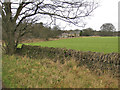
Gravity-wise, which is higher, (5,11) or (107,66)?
(5,11)

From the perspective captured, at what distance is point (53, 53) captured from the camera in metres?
9.08

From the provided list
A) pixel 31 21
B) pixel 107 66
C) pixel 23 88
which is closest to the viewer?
pixel 23 88

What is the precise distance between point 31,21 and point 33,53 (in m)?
3.62

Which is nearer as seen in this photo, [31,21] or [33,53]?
[33,53]

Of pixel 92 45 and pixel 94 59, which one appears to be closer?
pixel 94 59

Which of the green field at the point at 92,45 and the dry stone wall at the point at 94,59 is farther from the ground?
the green field at the point at 92,45

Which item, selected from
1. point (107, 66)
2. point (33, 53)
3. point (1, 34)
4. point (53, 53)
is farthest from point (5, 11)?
point (107, 66)

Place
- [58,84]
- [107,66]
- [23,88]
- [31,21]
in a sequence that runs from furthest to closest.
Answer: [31,21]
[107,66]
[58,84]
[23,88]

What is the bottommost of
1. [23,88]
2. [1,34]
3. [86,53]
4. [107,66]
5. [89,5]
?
[23,88]

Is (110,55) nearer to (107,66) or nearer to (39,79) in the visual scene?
(107,66)

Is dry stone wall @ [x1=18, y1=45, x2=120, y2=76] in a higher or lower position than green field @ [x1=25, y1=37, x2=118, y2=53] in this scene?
lower

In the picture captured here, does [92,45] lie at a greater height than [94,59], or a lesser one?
greater

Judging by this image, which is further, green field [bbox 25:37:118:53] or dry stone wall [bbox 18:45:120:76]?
green field [bbox 25:37:118:53]

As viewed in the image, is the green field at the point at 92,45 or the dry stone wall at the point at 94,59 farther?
the green field at the point at 92,45
